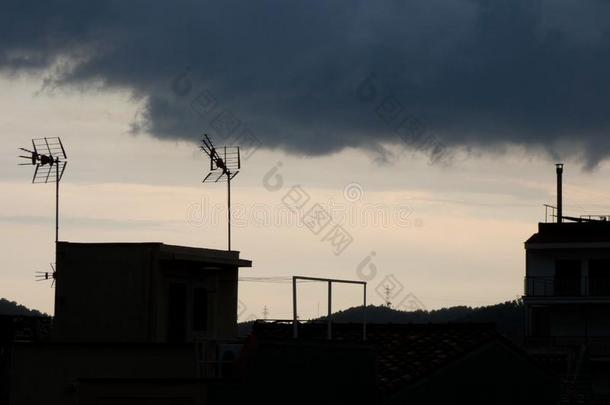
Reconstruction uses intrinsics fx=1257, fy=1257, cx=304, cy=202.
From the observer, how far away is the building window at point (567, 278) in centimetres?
7681

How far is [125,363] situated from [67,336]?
3314 mm

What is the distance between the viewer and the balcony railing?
249 feet

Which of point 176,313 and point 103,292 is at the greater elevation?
point 103,292

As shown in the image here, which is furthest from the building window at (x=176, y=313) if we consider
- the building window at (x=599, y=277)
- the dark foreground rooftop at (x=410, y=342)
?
the building window at (x=599, y=277)

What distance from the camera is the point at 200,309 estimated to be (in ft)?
128

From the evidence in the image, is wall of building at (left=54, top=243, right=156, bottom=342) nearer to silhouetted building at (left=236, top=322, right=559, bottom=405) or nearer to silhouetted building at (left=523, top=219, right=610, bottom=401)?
silhouetted building at (left=236, top=322, right=559, bottom=405)

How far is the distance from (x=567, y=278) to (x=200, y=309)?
4331 cm

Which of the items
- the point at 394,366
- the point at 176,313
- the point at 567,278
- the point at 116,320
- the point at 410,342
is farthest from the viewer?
the point at 567,278

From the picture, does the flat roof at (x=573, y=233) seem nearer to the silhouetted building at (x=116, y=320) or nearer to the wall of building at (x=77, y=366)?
the silhouetted building at (x=116, y=320)

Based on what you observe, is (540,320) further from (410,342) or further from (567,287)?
(410,342)

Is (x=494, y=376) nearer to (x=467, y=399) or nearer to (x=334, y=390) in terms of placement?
(x=467, y=399)

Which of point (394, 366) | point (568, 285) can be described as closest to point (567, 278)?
point (568, 285)

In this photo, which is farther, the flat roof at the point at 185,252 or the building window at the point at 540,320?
the building window at the point at 540,320

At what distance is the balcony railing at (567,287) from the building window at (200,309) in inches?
1642
